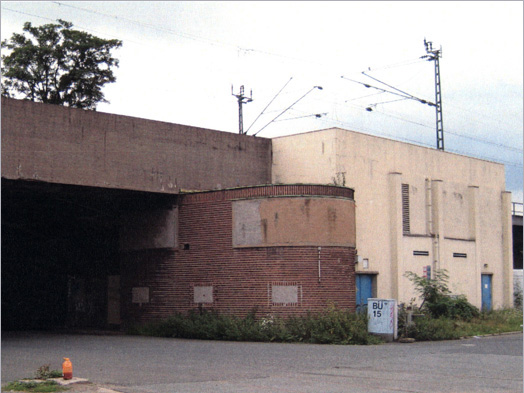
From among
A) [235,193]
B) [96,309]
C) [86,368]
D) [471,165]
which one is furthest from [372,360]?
[471,165]

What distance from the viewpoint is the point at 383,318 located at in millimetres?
25609

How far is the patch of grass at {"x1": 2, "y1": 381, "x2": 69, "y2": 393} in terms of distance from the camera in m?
12.1

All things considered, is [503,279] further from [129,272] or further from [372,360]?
[372,360]

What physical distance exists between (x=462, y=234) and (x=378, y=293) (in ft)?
26.8

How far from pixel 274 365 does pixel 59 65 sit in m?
38.6

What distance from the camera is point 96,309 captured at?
3491 cm

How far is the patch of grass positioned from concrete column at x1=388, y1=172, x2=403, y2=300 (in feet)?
74.3

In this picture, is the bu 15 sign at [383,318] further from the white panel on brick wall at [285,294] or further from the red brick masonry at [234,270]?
the white panel on brick wall at [285,294]

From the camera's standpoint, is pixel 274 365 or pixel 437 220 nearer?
pixel 274 365

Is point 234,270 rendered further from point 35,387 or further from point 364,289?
point 35,387

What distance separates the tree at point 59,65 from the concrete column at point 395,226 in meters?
26.1

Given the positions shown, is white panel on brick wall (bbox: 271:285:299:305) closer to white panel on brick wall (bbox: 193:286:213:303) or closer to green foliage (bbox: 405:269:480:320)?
white panel on brick wall (bbox: 193:286:213:303)

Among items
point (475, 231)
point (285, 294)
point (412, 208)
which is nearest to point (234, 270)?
point (285, 294)

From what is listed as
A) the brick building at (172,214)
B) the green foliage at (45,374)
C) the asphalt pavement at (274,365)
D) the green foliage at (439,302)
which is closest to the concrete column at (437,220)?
the green foliage at (439,302)
